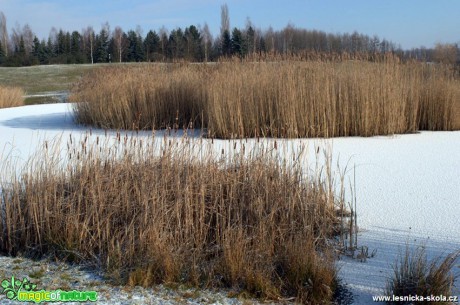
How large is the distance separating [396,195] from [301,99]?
313cm

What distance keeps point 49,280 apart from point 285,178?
5.38ft

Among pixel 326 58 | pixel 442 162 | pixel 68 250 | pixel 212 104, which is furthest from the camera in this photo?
pixel 326 58

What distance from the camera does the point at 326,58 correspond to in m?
8.16

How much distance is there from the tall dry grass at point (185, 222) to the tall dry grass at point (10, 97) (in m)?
13.8

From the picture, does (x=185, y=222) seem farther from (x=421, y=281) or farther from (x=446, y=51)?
(x=446, y=51)

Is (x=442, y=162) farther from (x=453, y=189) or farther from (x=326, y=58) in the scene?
(x=326, y=58)

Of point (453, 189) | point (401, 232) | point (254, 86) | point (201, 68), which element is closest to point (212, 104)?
point (254, 86)

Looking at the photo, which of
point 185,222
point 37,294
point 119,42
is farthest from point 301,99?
point 119,42

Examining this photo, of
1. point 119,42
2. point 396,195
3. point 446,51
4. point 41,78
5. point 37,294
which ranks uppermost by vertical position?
point 119,42

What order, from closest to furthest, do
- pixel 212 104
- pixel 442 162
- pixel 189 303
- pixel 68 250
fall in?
pixel 189 303
pixel 68 250
pixel 442 162
pixel 212 104

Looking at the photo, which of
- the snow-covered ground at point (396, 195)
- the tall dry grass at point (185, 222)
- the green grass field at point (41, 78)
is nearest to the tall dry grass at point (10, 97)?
the green grass field at point (41, 78)

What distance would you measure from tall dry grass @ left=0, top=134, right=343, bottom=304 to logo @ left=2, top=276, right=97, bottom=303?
0.22 meters

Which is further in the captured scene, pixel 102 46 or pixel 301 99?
pixel 102 46

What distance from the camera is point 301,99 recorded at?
6.72 meters
